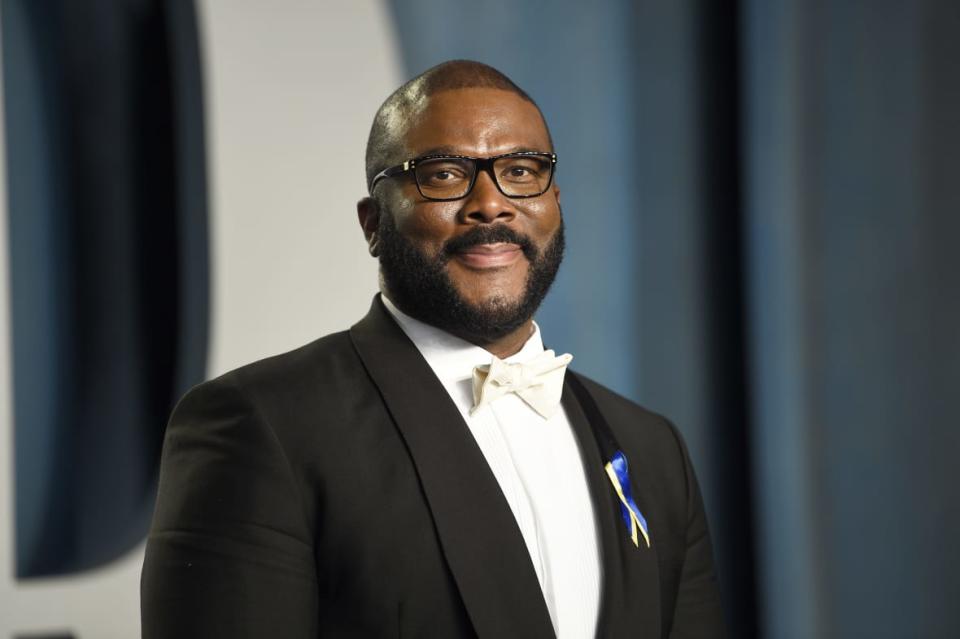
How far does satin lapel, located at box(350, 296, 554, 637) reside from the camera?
1416mm

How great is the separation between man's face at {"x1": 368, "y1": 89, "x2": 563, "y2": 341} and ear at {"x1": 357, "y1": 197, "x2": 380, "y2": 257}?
5cm

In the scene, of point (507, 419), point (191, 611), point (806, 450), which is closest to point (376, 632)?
point (191, 611)

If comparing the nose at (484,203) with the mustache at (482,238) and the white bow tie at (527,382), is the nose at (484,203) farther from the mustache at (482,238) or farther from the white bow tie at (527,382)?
the white bow tie at (527,382)

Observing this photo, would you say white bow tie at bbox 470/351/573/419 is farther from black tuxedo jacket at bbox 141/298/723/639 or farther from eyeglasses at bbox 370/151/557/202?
eyeglasses at bbox 370/151/557/202

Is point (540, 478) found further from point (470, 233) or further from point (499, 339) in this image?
point (470, 233)

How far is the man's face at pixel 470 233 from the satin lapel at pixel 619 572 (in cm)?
26

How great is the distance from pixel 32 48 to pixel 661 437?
1612mm

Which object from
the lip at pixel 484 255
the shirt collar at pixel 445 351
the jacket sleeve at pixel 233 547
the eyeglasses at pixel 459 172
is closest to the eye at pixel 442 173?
the eyeglasses at pixel 459 172

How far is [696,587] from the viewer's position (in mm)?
1788

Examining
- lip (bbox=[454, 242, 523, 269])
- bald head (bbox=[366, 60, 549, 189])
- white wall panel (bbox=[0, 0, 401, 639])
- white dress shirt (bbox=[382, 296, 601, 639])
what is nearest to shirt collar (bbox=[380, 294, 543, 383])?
white dress shirt (bbox=[382, 296, 601, 639])

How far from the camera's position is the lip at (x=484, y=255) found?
5.23 ft

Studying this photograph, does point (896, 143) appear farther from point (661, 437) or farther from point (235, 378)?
point (235, 378)

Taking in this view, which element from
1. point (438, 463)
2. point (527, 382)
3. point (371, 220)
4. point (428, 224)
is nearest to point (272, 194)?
point (371, 220)

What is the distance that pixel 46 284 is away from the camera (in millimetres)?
2447
